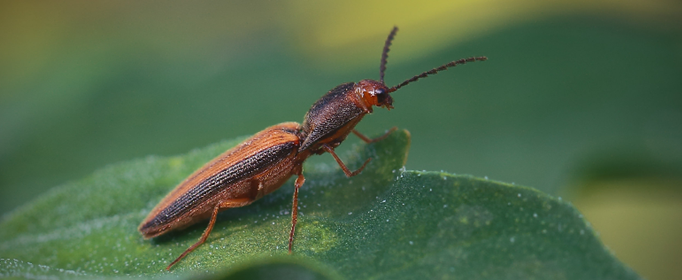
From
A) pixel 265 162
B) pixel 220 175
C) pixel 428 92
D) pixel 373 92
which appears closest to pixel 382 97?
pixel 373 92

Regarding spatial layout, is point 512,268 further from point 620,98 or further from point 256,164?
point 620,98

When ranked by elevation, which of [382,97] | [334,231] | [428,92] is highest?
[428,92]

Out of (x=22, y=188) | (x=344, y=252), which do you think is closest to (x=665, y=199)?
(x=344, y=252)

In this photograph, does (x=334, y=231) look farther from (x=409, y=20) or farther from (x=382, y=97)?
(x=409, y=20)

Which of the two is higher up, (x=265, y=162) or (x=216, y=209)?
(x=265, y=162)

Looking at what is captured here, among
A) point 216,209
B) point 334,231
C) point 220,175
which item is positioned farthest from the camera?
point 220,175

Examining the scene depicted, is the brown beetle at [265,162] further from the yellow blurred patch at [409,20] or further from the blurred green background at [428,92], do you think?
the yellow blurred patch at [409,20]

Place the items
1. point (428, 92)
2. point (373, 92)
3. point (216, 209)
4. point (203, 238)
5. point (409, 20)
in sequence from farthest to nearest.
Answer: point (409, 20), point (428, 92), point (373, 92), point (216, 209), point (203, 238)
